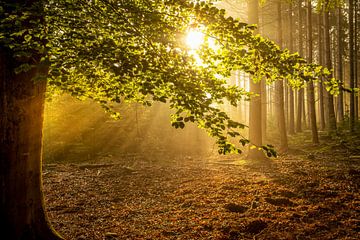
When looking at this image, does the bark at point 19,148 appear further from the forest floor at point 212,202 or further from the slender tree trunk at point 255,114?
the slender tree trunk at point 255,114

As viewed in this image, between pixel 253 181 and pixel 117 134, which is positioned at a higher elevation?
pixel 117 134

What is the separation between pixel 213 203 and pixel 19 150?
467cm

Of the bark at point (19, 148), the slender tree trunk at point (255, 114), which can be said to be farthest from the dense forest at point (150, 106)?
the slender tree trunk at point (255, 114)

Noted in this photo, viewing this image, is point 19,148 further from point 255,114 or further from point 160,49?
point 255,114

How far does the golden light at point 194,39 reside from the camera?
13.6 ft

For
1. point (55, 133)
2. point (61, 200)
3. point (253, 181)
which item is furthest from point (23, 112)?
point (55, 133)

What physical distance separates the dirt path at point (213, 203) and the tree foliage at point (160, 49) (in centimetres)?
Answer: 250

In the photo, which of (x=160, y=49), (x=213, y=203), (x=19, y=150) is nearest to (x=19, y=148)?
(x=19, y=150)

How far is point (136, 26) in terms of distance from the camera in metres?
4.02

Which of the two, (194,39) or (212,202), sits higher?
(194,39)

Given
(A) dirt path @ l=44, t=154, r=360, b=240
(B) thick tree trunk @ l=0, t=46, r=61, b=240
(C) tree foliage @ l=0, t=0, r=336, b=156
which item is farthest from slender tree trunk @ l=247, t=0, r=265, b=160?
(B) thick tree trunk @ l=0, t=46, r=61, b=240

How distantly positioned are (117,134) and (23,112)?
49.6ft

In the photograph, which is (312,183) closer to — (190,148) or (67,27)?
(67,27)

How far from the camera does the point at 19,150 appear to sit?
14.5ft
